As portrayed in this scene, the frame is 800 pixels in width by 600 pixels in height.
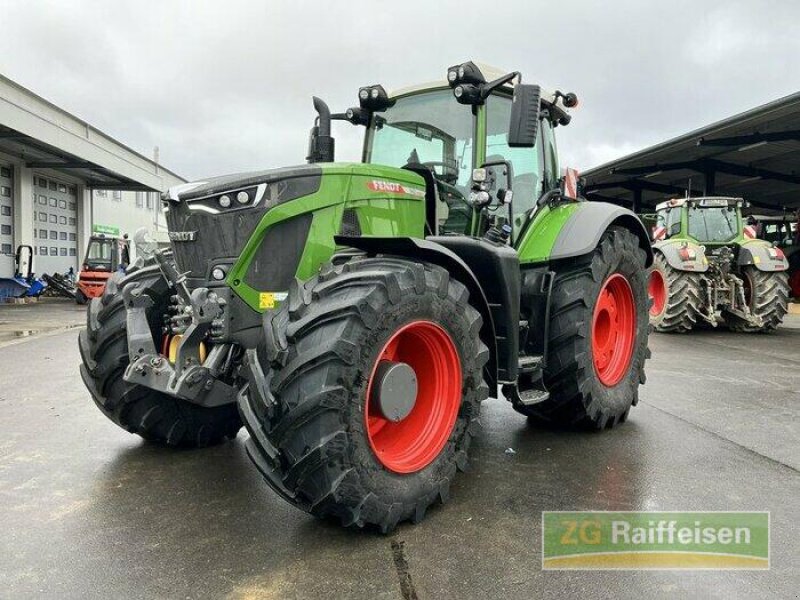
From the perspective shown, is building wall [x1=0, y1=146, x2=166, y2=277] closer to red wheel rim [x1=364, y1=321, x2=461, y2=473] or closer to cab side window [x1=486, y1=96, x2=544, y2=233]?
cab side window [x1=486, y1=96, x2=544, y2=233]

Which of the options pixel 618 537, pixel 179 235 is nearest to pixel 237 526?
pixel 179 235

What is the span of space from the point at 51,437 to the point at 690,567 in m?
4.11

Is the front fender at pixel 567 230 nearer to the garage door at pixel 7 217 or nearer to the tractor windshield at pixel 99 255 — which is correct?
the tractor windshield at pixel 99 255

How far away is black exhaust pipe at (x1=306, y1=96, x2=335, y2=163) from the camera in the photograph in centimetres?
411

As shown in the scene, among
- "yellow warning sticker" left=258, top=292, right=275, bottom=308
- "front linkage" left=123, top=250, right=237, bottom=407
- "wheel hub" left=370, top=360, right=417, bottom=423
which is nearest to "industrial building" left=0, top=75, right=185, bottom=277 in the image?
"front linkage" left=123, top=250, right=237, bottom=407

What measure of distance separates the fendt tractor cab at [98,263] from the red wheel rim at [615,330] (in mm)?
17081

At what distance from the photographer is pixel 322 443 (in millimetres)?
2459

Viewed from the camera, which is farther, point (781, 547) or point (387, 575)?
point (781, 547)

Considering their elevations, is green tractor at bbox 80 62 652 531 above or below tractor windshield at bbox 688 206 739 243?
below

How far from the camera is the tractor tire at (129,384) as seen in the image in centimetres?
358

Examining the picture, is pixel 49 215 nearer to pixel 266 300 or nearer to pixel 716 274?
pixel 716 274

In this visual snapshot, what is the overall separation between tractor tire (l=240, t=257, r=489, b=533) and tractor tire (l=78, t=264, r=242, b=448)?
104 centimetres

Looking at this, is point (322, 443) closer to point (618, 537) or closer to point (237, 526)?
point (237, 526)

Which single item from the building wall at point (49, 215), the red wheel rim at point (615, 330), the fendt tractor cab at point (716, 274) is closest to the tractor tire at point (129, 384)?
the red wheel rim at point (615, 330)
